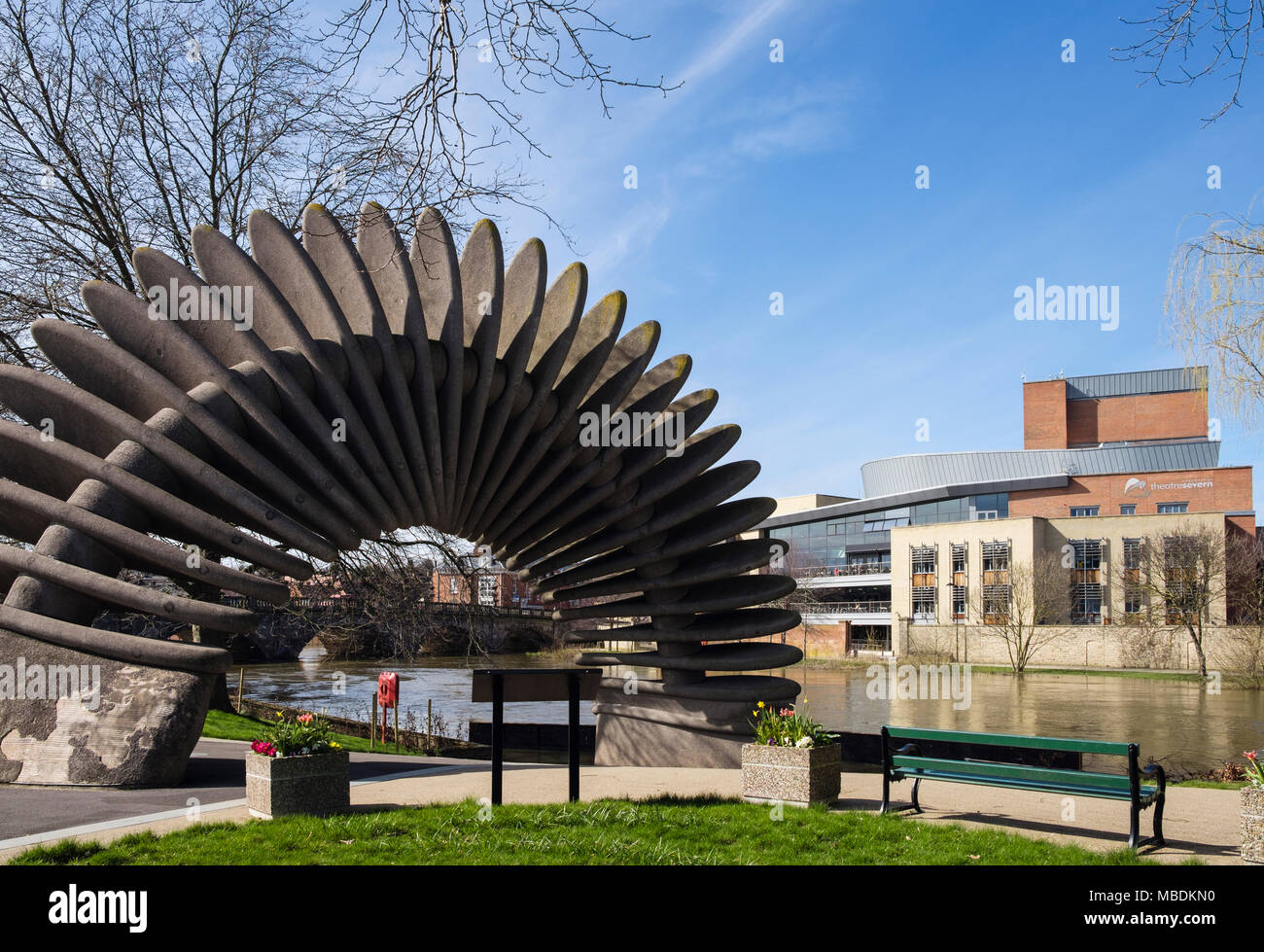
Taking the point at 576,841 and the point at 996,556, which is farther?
the point at 996,556

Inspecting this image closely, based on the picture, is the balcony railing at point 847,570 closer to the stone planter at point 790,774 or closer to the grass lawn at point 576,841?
the stone planter at point 790,774

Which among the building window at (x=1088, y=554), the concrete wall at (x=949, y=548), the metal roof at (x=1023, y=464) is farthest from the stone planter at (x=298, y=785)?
the metal roof at (x=1023, y=464)

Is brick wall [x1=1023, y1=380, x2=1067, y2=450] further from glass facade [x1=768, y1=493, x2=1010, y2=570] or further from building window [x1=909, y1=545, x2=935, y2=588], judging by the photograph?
building window [x1=909, y1=545, x2=935, y2=588]

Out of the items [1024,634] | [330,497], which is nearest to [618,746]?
[330,497]

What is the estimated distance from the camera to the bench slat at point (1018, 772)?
7.49 meters

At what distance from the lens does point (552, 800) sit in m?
8.85

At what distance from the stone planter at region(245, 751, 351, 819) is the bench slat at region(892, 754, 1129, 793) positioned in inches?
190

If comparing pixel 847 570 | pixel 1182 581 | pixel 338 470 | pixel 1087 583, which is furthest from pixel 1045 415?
pixel 338 470

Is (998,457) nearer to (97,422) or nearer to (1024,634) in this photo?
(1024,634)

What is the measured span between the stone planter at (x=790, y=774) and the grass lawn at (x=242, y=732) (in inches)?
289

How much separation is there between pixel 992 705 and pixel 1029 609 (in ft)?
74.3

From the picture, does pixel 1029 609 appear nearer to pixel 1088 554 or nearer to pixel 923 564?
pixel 1088 554

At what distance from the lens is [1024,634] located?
5444 cm
